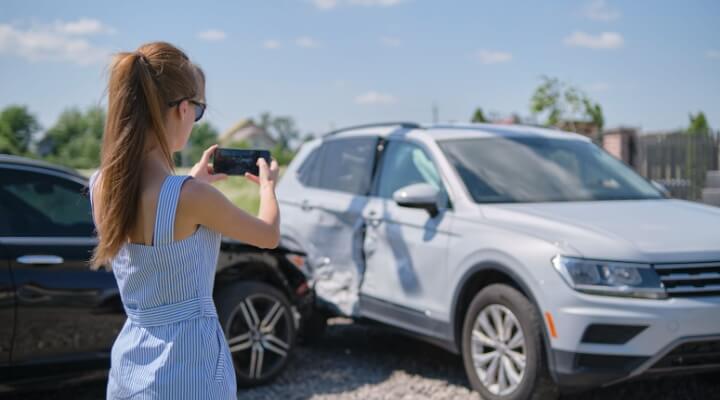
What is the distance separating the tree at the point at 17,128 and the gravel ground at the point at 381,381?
16754mm

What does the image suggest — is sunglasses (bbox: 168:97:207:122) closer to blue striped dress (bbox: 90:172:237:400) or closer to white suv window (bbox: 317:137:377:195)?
blue striped dress (bbox: 90:172:237:400)

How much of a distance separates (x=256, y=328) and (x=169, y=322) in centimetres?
338

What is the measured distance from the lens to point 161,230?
6.65 feet

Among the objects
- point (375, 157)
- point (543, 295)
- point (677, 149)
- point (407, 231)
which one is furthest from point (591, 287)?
point (677, 149)

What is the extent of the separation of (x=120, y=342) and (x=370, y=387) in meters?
3.50

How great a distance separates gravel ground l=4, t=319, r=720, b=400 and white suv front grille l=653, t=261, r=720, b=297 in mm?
1064

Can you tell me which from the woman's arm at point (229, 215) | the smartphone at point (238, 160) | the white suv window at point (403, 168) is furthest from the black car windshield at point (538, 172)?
the woman's arm at point (229, 215)

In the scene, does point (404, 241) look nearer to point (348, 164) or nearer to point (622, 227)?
point (348, 164)

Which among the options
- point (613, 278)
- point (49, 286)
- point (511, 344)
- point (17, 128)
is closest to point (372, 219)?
point (511, 344)

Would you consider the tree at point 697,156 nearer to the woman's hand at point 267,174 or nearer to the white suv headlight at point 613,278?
the white suv headlight at point 613,278

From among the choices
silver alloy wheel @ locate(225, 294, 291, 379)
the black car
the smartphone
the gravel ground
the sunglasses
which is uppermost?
the sunglasses

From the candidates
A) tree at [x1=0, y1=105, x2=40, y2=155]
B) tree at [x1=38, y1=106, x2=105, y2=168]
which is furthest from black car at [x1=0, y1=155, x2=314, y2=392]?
tree at [x1=38, y1=106, x2=105, y2=168]

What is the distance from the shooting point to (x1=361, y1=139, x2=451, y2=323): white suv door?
17.2ft

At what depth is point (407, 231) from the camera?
18.2 feet
